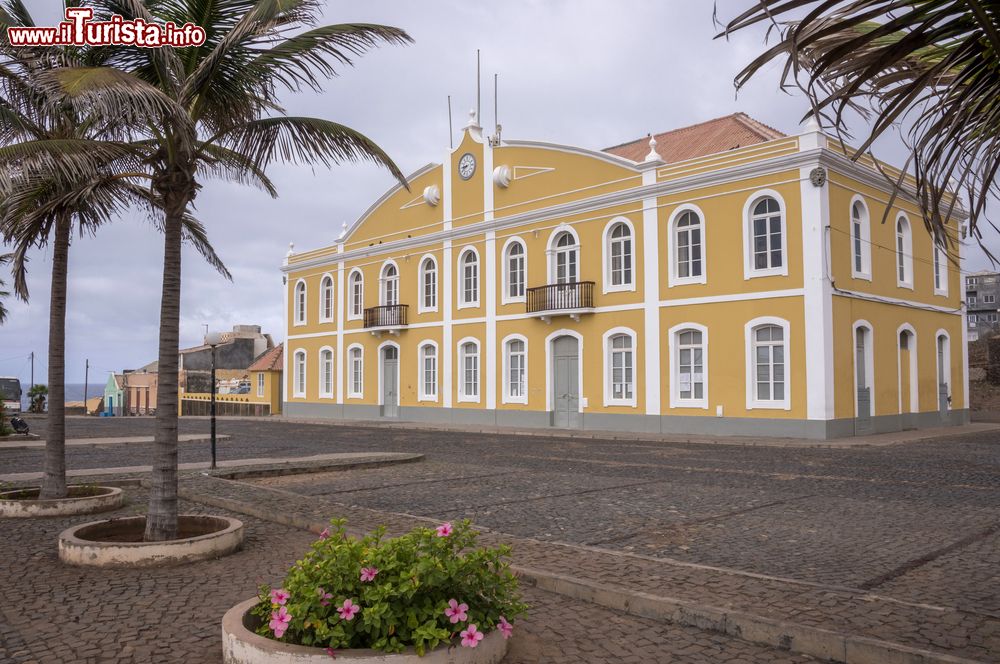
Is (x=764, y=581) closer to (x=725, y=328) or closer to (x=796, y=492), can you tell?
(x=796, y=492)

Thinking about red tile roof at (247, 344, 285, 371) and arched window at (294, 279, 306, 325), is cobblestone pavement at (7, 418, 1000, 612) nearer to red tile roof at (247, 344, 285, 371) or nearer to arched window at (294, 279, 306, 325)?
arched window at (294, 279, 306, 325)

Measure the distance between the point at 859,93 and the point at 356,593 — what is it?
10.1 feet

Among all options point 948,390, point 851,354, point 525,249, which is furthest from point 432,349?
point 948,390

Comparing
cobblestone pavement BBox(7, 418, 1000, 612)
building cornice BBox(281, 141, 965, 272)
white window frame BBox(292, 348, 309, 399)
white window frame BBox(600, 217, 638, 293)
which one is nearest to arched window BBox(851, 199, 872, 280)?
building cornice BBox(281, 141, 965, 272)

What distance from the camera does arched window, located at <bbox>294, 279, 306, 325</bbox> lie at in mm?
37844

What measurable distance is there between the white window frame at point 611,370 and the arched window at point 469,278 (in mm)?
6068

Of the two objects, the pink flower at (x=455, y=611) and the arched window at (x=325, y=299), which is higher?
the arched window at (x=325, y=299)

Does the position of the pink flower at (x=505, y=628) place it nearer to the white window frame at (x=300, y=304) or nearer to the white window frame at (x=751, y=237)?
the white window frame at (x=751, y=237)

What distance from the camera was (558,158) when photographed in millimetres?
26328

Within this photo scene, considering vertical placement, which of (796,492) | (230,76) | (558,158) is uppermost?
(558,158)

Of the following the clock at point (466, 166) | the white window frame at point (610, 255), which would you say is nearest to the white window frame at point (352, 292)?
the clock at point (466, 166)

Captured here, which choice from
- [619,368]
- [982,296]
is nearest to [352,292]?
[619,368]

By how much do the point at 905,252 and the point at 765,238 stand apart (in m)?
5.71

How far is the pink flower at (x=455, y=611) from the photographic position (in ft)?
12.2
